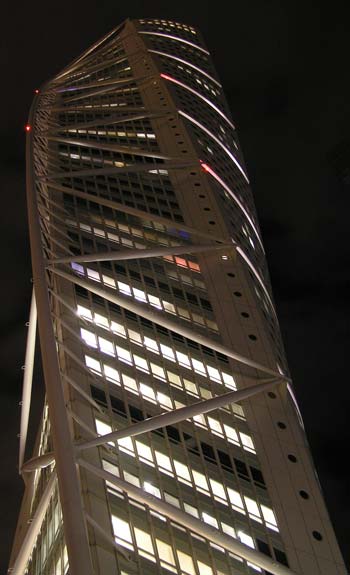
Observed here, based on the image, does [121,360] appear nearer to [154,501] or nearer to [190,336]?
[190,336]

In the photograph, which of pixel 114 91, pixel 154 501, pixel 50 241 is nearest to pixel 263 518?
pixel 154 501

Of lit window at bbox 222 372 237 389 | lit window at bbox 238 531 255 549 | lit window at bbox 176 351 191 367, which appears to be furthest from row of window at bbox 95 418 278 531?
lit window at bbox 176 351 191 367

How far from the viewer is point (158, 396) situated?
2881 cm

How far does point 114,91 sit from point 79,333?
4332 centimetres

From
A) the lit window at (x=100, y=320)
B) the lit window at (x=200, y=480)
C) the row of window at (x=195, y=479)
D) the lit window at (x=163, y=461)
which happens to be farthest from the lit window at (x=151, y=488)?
the lit window at (x=100, y=320)

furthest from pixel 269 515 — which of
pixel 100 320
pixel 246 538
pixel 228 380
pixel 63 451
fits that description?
pixel 100 320

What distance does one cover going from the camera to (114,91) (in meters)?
66.7

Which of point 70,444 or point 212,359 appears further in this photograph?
point 212,359

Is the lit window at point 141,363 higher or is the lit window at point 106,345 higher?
the lit window at point 106,345

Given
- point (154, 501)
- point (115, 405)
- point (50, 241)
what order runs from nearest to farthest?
1. point (154, 501)
2. point (115, 405)
3. point (50, 241)

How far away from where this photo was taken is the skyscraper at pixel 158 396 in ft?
69.0

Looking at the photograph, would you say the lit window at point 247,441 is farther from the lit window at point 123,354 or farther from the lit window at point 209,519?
the lit window at point 123,354

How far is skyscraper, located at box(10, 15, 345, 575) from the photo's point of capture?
2103cm

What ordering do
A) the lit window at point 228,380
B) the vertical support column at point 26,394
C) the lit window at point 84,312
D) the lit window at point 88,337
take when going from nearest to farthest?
the lit window at point 88,337, the vertical support column at point 26,394, the lit window at point 228,380, the lit window at point 84,312
